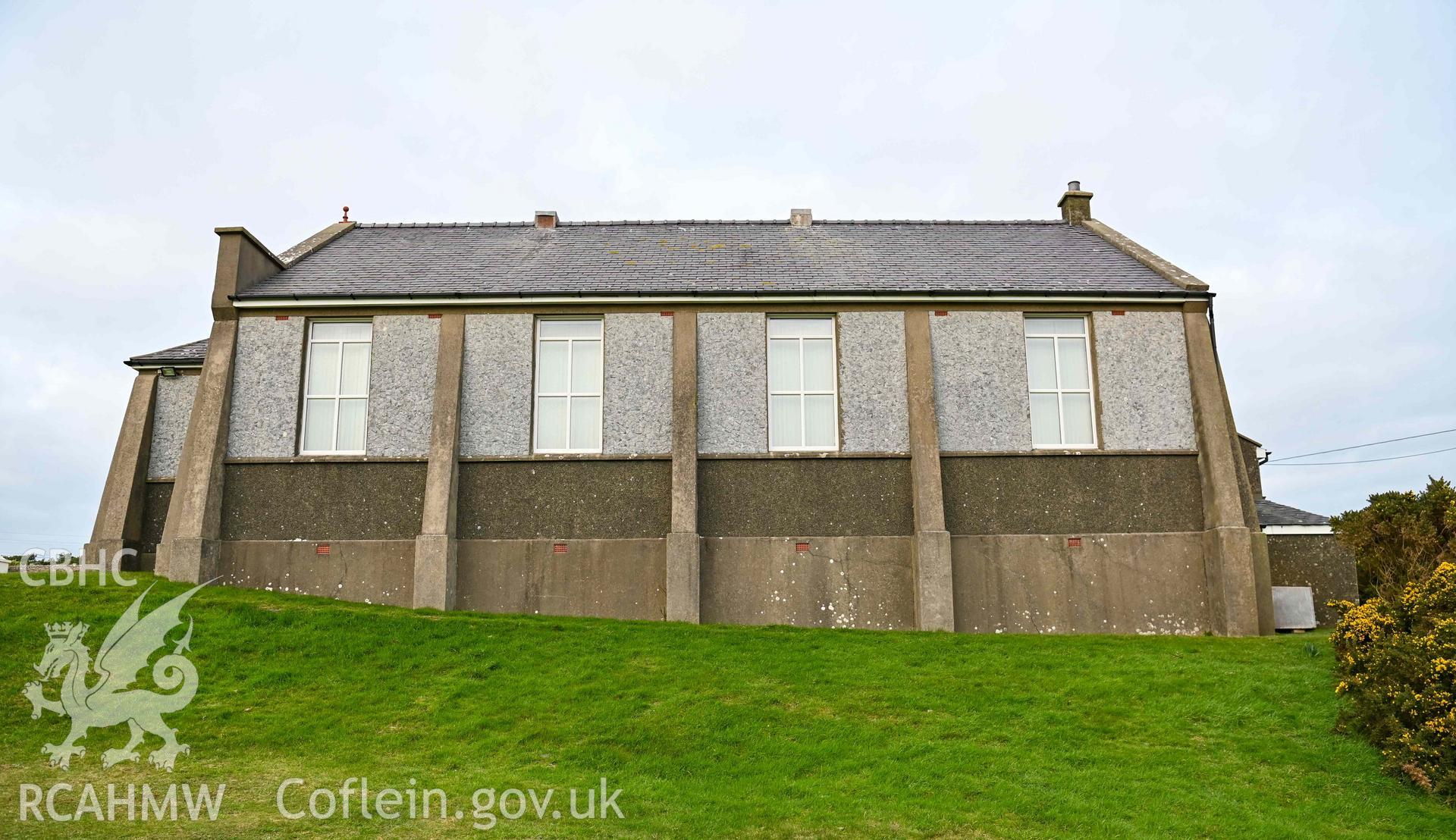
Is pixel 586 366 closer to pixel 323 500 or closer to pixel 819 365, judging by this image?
pixel 819 365

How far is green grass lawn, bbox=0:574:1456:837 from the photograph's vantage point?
9469mm

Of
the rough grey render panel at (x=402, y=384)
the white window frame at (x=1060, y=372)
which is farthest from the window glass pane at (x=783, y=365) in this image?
the rough grey render panel at (x=402, y=384)

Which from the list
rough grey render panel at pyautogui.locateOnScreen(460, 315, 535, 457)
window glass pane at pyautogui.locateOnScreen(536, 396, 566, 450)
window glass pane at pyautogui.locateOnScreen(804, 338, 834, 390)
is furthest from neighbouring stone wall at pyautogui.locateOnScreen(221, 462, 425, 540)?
window glass pane at pyautogui.locateOnScreen(804, 338, 834, 390)

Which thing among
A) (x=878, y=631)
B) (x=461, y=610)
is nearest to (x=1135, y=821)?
(x=878, y=631)

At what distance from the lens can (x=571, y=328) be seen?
18.7m

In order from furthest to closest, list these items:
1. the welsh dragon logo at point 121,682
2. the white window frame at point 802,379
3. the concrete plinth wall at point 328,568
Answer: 1. the white window frame at point 802,379
2. the concrete plinth wall at point 328,568
3. the welsh dragon logo at point 121,682

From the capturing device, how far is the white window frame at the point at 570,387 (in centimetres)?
1811

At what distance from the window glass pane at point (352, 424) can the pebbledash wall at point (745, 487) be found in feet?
1.10

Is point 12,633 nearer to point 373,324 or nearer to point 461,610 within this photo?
point 461,610

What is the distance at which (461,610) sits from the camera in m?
17.0

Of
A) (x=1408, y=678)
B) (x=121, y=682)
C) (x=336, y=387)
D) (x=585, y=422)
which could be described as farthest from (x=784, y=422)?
(x=121, y=682)

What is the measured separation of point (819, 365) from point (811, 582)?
3742mm

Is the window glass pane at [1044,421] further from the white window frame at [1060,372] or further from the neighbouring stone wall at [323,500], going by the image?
the neighbouring stone wall at [323,500]

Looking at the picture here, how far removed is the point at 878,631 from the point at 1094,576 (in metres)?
3.81
